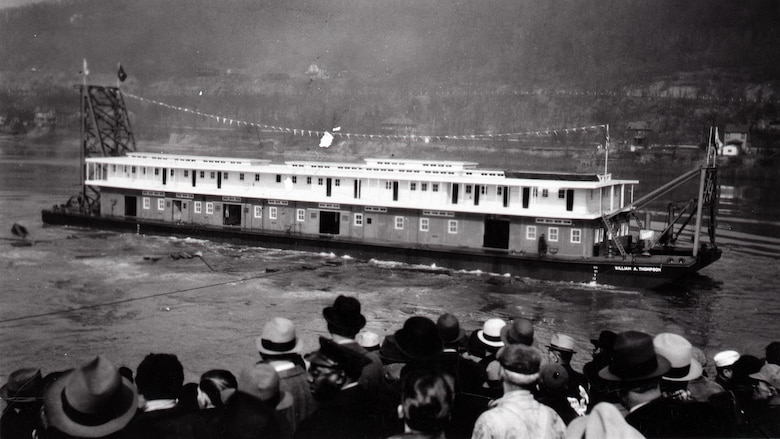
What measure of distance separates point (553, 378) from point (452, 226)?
77.4 ft

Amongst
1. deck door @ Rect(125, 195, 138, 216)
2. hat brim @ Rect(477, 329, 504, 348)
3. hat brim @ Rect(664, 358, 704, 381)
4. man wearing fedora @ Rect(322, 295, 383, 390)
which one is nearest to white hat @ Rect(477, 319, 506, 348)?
hat brim @ Rect(477, 329, 504, 348)

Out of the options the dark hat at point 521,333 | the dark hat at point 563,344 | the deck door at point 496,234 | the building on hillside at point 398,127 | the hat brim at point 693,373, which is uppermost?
the building on hillside at point 398,127

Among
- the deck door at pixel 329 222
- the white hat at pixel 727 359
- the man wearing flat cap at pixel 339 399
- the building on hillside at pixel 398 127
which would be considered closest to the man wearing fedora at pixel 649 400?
the man wearing flat cap at pixel 339 399

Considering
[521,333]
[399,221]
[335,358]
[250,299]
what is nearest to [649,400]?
[521,333]

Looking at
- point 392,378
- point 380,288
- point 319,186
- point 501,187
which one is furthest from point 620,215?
point 392,378

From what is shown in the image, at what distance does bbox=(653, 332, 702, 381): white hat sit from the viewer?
490 cm

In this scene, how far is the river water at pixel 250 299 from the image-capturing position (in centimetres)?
1795

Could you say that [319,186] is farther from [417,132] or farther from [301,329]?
[417,132]

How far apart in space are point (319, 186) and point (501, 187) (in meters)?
9.09

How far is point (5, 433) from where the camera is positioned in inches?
207

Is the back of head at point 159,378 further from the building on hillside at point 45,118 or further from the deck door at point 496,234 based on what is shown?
the building on hillside at point 45,118

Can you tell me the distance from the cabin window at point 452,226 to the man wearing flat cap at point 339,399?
23774mm

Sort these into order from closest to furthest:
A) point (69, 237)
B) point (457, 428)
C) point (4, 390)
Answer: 1. point (457, 428)
2. point (4, 390)
3. point (69, 237)

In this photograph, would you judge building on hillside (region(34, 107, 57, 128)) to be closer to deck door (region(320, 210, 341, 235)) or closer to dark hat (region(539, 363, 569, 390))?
deck door (region(320, 210, 341, 235))
